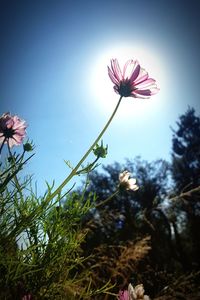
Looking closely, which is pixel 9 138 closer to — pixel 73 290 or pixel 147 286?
pixel 73 290

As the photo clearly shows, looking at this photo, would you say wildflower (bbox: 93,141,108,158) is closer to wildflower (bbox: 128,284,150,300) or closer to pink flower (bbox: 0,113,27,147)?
pink flower (bbox: 0,113,27,147)

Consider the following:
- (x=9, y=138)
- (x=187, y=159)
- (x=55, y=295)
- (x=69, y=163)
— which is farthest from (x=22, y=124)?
(x=187, y=159)

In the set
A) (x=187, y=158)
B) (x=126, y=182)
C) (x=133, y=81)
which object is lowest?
(x=126, y=182)

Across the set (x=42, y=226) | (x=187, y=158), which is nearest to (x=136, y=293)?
(x=42, y=226)

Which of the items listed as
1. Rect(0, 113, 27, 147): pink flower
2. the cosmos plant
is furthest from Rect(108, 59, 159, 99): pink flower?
Rect(0, 113, 27, 147): pink flower

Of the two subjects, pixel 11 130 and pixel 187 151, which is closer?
pixel 11 130

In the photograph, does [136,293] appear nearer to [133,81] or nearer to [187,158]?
[133,81]
